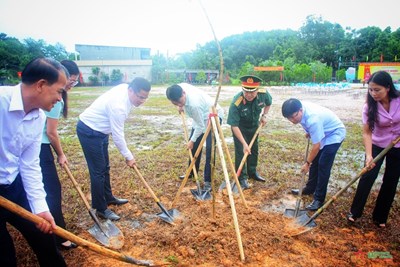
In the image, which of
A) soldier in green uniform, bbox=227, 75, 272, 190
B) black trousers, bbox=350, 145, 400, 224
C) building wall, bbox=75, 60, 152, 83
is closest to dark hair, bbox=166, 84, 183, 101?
soldier in green uniform, bbox=227, 75, 272, 190

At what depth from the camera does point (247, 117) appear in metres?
4.67

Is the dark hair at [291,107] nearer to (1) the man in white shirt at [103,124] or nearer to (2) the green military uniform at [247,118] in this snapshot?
(2) the green military uniform at [247,118]

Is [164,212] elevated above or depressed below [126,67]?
below

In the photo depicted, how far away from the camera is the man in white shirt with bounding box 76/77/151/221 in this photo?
3.23 metres

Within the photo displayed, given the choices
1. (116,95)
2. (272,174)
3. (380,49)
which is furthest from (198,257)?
(380,49)

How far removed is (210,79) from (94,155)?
131 ft

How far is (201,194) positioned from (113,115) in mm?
1922

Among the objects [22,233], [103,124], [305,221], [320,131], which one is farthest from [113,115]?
[305,221]

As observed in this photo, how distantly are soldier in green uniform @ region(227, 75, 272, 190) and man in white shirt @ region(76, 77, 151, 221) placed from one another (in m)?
1.71

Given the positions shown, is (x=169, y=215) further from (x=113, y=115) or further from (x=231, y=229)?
(x=113, y=115)

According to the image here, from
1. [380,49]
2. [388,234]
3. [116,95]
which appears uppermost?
[380,49]

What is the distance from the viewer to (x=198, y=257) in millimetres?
2848

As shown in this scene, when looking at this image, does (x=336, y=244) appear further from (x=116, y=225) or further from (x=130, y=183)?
(x=130, y=183)

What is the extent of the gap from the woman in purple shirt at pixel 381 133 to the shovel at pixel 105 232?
2.95m
